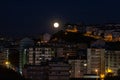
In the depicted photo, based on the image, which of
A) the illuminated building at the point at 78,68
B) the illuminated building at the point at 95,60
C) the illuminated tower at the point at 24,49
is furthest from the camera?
the illuminated tower at the point at 24,49

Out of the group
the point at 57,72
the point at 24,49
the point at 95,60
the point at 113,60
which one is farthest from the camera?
the point at 24,49

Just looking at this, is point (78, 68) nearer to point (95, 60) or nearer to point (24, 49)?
point (95, 60)

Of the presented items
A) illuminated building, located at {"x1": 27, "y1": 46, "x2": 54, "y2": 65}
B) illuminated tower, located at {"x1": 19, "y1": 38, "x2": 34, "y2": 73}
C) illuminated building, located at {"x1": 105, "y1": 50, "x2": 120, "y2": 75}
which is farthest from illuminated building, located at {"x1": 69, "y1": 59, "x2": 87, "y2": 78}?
illuminated tower, located at {"x1": 19, "y1": 38, "x2": 34, "y2": 73}

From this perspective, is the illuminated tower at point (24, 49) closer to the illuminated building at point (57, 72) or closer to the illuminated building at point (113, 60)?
the illuminated building at point (113, 60)

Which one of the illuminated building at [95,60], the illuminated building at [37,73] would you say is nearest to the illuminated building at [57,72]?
the illuminated building at [37,73]

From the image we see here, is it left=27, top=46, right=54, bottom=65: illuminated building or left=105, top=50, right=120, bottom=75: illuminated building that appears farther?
left=27, top=46, right=54, bottom=65: illuminated building

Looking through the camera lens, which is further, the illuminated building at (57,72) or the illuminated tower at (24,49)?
the illuminated tower at (24,49)

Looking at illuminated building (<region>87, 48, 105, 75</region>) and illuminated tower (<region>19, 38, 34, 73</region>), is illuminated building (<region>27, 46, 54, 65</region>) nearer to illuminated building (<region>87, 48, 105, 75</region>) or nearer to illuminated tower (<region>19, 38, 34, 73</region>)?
illuminated tower (<region>19, 38, 34, 73</region>)

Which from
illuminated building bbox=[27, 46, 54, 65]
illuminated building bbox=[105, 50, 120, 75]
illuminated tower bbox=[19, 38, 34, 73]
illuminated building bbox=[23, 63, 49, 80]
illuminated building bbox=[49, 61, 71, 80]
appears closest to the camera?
illuminated building bbox=[49, 61, 71, 80]

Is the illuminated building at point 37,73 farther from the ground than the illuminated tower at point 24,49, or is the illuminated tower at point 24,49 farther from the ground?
the illuminated tower at point 24,49

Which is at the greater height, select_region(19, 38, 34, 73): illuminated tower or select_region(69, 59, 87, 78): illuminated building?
select_region(19, 38, 34, 73): illuminated tower

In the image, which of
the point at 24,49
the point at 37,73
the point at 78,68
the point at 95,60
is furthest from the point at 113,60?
the point at 37,73

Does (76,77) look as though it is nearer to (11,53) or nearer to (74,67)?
(74,67)

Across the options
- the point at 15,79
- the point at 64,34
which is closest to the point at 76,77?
the point at 15,79
